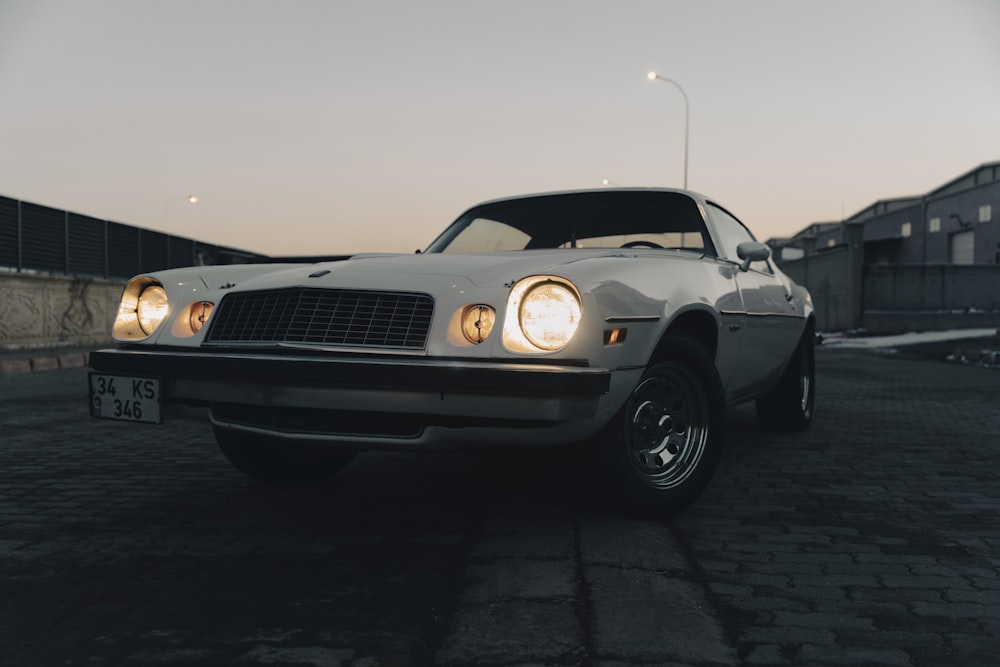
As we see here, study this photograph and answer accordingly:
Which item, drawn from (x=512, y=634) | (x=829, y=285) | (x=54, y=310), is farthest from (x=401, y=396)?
(x=829, y=285)

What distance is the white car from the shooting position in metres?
2.89

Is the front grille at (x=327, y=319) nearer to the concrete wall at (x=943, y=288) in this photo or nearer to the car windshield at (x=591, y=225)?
the car windshield at (x=591, y=225)

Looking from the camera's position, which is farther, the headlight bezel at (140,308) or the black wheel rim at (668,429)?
the headlight bezel at (140,308)

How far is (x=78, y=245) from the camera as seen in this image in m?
17.4

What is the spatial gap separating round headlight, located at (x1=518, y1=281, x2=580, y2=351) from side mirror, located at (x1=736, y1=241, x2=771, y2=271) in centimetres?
183

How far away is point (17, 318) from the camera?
49.0 ft

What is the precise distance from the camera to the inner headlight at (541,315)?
9.58 feet

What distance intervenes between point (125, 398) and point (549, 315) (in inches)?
69.4

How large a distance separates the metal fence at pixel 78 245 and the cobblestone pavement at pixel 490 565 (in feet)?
29.9

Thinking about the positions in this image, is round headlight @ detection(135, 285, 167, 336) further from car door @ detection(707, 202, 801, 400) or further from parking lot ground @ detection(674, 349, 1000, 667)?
car door @ detection(707, 202, 801, 400)

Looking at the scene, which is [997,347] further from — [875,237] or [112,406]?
[875,237]

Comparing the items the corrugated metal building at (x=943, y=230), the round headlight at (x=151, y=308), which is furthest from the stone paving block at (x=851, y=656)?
the corrugated metal building at (x=943, y=230)

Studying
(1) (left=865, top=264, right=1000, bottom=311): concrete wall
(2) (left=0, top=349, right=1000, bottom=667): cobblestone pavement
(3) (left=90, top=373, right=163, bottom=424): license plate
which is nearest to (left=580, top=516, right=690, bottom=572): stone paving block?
(2) (left=0, top=349, right=1000, bottom=667): cobblestone pavement

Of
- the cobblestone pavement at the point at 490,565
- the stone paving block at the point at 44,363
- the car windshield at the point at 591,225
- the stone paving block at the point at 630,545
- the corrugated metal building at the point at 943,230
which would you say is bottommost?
the stone paving block at the point at 44,363
